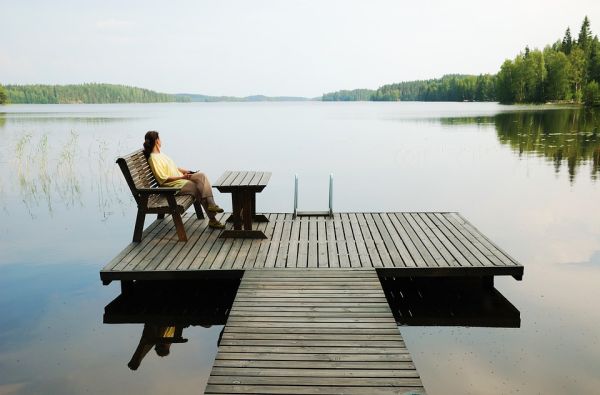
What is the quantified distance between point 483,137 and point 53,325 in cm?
2752

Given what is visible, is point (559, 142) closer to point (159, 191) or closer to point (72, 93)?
point (159, 191)

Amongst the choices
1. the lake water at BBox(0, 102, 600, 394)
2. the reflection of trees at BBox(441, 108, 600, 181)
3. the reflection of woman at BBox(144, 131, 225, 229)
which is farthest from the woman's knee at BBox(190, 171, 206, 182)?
the reflection of trees at BBox(441, 108, 600, 181)

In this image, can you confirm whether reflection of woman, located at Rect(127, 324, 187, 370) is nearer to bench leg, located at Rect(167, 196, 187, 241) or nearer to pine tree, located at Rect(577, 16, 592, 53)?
bench leg, located at Rect(167, 196, 187, 241)

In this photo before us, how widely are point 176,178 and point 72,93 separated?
192368mm

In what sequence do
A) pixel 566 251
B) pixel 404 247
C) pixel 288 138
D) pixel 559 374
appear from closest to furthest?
1. pixel 559 374
2. pixel 404 247
3. pixel 566 251
4. pixel 288 138

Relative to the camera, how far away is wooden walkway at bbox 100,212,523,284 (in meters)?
6.07

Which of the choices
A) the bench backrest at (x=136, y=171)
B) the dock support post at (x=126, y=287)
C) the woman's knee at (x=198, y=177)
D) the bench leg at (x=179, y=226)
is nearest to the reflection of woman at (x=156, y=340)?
the dock support post at (x=126, y=287)

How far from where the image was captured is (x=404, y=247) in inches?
269

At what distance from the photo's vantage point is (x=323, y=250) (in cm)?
675

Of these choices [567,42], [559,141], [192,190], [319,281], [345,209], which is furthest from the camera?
[567,42]

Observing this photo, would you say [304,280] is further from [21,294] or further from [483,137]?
[483,137]

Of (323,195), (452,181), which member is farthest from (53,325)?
(452,181)

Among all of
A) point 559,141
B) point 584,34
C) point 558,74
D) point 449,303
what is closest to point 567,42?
point 584,34

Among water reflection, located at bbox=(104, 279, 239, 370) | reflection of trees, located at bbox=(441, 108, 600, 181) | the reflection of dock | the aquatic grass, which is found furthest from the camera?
reflection of trees, located at bbox=(441, 108, 600, 181)
